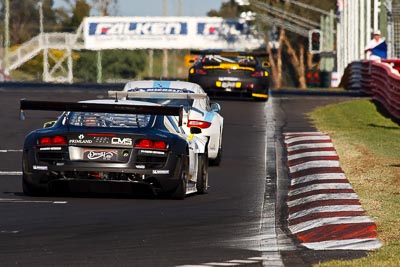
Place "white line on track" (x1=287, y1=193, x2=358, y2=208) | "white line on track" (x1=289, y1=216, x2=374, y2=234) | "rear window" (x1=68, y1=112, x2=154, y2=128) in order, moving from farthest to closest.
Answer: "rear window" (x1=68, y1=112, x2=154, y2=128)
"white line on track" (x1=287, y1=193, x2=358, y2=208)
"white line on track" (x1=289, y1=216, x2=374, y2=234)

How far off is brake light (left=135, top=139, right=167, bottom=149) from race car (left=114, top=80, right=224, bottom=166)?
297cm

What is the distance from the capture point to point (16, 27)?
108000mm

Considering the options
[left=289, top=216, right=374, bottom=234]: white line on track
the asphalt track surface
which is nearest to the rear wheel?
the asphalt track surface

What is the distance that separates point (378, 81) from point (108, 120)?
20.5m

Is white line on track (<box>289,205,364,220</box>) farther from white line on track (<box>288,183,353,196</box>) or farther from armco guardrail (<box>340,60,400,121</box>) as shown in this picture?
armco guardrail (<box>340,60,400,121</box>)

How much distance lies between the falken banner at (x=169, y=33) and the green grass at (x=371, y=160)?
5390 cm

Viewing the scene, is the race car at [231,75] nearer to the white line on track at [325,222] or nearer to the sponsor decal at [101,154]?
the sponsor decal at [101,154]

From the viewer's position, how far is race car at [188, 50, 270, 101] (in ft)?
111

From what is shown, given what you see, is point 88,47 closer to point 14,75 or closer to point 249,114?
point 14,75

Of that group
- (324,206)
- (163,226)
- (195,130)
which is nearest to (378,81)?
(195,130)

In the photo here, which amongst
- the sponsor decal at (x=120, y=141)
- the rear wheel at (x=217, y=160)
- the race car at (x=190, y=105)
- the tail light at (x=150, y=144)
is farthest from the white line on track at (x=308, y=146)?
the sponsor decal at (x=120, y=141)

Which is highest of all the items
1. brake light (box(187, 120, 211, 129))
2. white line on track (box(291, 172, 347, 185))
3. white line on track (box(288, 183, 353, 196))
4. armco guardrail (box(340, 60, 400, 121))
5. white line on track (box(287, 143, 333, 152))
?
brake light (box(187, 120, 211, 129))

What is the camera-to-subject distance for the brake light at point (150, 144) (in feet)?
44.4

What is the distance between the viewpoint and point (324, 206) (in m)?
12.7
